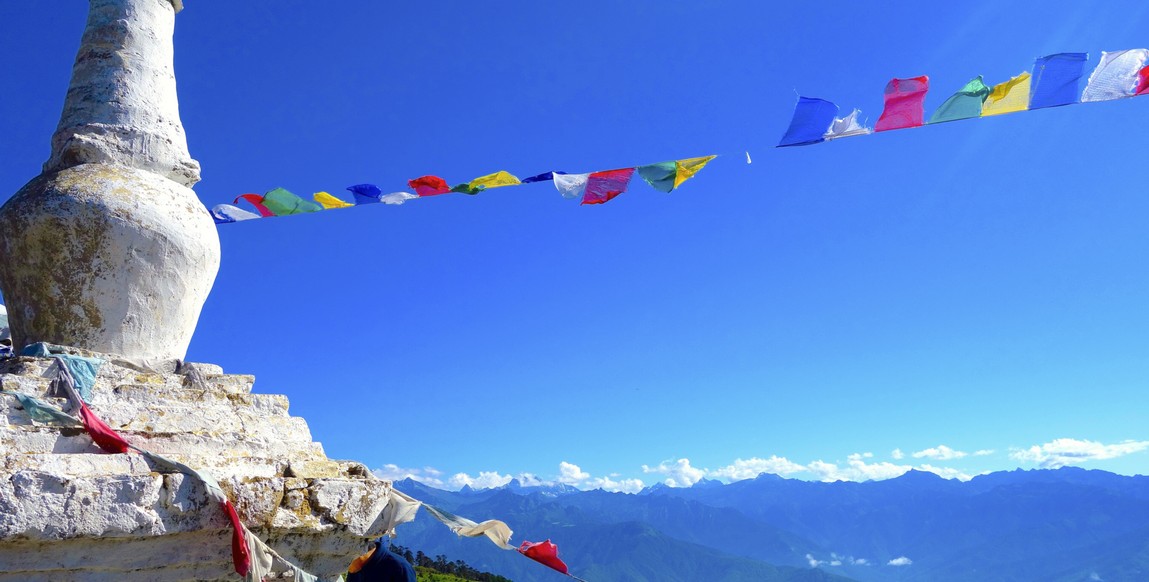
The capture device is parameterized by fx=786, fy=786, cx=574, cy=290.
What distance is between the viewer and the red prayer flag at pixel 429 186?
36.1ft

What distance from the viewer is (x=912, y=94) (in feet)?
28.5

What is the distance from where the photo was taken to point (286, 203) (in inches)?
400

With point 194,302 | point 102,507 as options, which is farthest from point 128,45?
point 102,507

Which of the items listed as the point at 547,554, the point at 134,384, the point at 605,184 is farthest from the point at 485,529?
the point at 605,184

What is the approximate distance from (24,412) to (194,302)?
1.73 m

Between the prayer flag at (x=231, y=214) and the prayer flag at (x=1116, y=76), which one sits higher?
the prayer flag at (x=1116, y=76)

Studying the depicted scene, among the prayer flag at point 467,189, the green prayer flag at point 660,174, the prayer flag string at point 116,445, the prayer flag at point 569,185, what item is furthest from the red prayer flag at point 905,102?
the prayer flag string at point 116,445

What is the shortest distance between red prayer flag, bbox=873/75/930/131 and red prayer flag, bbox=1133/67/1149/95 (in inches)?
76.1

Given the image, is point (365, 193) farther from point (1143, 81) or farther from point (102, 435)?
point (1143, 81)

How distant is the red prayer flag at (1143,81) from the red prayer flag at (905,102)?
1933mm

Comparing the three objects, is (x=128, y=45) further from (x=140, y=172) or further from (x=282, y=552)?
(x=282, y=552)

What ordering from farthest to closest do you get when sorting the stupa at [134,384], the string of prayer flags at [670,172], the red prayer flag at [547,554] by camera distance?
the string of prayer flags at [670,172]
the red prayer flag at [547,554]
the stupa at [134,384]

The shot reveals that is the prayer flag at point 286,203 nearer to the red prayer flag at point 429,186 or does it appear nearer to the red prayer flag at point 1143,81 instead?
the red prayer flag at point 429,186

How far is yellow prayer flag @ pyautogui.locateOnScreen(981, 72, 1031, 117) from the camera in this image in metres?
8.43
